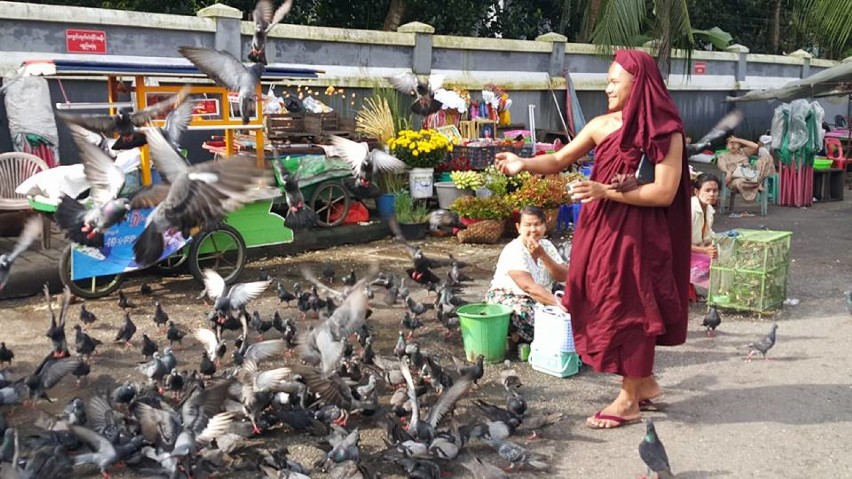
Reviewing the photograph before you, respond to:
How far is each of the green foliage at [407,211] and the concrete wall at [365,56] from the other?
2.30 meters

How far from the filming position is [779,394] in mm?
5234

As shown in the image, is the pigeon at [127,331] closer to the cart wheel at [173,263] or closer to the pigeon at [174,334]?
the pigeon at [174,334]

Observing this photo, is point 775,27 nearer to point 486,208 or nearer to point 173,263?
point 486,208

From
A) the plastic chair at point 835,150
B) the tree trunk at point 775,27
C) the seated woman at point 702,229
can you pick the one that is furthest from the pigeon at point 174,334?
the tree trunk at point 775,27

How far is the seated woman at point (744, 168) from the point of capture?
41.9 feet

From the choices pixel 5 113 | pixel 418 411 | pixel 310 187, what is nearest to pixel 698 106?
pixel 310 187

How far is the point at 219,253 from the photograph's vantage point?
314 inches

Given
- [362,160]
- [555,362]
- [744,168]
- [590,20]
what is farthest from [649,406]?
[590,20]

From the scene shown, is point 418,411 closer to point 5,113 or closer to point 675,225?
point 675,225

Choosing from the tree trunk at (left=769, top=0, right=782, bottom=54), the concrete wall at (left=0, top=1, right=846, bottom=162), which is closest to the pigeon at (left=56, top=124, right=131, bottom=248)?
the concrete wall at (left=0, top=1, right=846, bottom=162)

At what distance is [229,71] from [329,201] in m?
3.03

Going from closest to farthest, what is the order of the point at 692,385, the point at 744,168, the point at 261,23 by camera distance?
the point at 692,385
the point at 261,23
the point at 744,168

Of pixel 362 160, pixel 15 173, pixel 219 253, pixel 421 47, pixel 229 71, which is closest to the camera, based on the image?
pixel 229 71

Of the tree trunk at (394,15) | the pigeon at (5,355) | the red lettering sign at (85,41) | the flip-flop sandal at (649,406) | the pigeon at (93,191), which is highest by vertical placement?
the tree trunk at (394,15)
